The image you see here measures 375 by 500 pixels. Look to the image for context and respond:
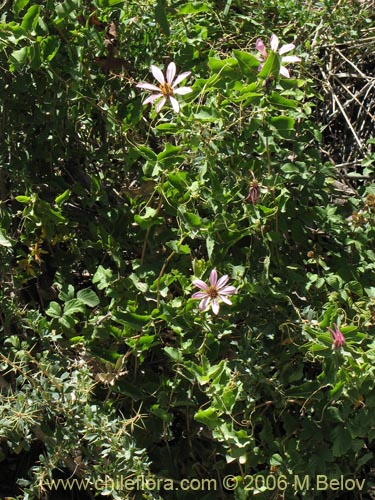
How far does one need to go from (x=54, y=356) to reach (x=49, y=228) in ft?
1.16

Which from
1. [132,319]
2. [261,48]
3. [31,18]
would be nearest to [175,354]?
[132,319]

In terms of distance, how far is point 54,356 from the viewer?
224 centimetres

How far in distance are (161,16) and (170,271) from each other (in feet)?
2.28

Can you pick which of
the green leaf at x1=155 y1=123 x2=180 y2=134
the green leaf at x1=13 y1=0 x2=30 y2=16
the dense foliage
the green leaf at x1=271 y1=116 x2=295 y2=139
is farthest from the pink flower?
the green leaf at x1=13 y1=0 x2=30 y2=16

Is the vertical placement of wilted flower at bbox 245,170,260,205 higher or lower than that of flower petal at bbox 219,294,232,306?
higher

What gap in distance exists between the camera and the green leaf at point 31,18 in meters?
2.15

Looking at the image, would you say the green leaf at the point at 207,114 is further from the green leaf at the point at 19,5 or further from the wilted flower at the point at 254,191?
the green leaf at the point at 19,5

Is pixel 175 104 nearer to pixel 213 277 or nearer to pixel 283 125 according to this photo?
pixel 283 125

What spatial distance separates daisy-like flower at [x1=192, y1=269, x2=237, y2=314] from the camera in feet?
6.71

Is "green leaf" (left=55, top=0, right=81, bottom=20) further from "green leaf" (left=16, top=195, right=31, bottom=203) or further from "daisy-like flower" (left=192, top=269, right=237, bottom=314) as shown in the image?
"daisy-like flower" (left=192, top=269, right=237, bottom=314)

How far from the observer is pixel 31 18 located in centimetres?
217

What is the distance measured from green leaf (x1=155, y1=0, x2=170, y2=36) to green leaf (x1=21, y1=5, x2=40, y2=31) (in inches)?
13.7

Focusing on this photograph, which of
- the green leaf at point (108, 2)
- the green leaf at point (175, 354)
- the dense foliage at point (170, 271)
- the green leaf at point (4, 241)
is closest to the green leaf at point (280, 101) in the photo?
the dense foliage at point (170, 271)

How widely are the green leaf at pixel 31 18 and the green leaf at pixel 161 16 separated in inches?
13.7
